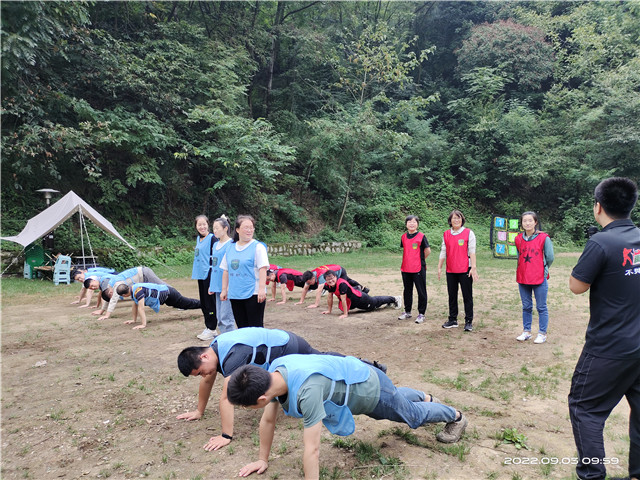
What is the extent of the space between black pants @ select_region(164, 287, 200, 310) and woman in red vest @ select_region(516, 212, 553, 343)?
5111mm

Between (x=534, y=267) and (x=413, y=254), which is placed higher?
(x=413, y=254)

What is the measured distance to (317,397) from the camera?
228 centimetres

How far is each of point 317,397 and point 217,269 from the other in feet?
10.7

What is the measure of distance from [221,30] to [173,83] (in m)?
5.28

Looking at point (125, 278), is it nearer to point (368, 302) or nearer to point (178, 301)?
point (178, 301)

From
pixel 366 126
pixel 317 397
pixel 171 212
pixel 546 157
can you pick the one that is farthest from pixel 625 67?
pixel 317 397

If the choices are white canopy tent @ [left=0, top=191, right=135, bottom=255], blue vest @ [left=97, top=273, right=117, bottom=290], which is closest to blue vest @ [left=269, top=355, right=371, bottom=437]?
blue vest @ [left=97, top=273, right=117, bottom=290]

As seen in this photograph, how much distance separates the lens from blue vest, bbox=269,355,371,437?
2.32 m

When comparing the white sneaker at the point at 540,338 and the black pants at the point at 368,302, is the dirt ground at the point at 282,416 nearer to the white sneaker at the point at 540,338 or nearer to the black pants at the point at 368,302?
the white sneaker at the point at 540,338

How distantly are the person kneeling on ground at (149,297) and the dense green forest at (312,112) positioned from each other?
23.5 ft

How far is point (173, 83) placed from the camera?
15086 mm

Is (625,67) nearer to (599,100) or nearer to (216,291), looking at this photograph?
(599,100)

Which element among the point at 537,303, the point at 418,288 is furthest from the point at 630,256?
the point at 418,288

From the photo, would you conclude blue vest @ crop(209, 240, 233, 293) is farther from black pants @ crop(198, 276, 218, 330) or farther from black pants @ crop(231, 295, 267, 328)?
black pants @ crop(231, 295, 267, 328)
